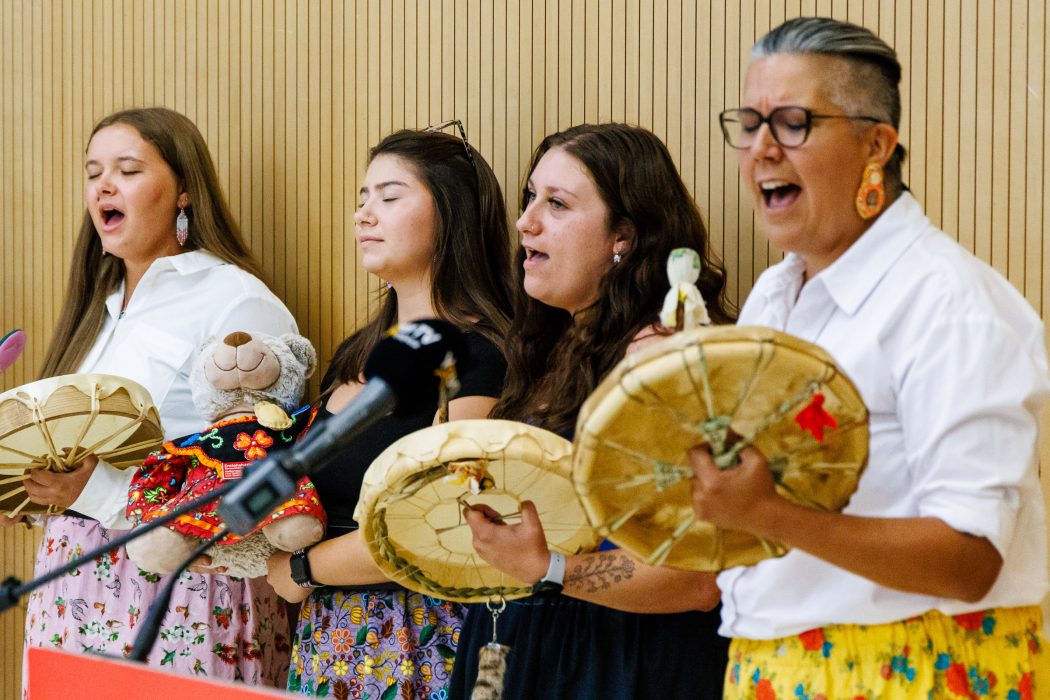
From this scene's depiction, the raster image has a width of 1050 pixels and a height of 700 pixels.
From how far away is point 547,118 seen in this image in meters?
3.26

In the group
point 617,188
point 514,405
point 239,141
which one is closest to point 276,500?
point 514,405

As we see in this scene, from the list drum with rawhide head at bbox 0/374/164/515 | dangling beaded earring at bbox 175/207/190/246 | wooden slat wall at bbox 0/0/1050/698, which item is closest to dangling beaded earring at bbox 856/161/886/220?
wooden slat wall at bbox 0/0/1050/698

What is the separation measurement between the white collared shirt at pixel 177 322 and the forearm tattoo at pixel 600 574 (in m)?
1.37

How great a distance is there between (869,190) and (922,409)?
34 cm

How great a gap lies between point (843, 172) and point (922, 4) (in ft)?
3.56

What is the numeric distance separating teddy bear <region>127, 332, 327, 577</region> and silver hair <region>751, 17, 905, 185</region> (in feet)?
4.44

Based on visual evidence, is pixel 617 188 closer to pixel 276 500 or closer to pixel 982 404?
pixel 982 404

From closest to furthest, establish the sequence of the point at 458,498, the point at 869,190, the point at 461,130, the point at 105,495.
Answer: the point at 869,190
the point at 458,498
the point at 105,495
the point at 461,130

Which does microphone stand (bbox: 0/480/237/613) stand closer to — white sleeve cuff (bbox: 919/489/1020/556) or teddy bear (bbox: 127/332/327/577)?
white sleeve cuff (bbox: 919/489/1020/556)

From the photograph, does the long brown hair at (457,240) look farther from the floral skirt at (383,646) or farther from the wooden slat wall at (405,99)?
the floral skirt at (383,646)

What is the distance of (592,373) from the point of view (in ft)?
8.02

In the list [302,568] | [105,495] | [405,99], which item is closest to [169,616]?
[105,495]

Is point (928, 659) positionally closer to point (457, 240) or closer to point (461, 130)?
point (457, 240)

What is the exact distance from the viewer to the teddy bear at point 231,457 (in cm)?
266
